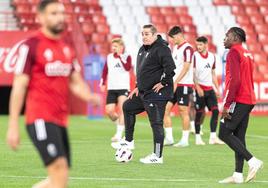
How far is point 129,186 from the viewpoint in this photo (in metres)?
10.8

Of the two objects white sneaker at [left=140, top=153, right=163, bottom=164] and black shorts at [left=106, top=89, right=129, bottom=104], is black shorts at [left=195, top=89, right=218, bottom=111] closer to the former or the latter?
black shorts at [left=106, top=89, right=129, bottom=104]

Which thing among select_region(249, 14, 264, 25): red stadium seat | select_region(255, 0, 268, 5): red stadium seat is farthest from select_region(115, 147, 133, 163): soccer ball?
select_region(255, 0, 268, 5): red stadium seat

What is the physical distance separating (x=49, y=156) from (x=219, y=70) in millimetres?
24053

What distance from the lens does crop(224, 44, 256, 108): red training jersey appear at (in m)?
11.1

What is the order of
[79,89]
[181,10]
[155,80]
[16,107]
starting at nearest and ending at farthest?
[16,107] < [79,89] < [155,80] < [181,10]

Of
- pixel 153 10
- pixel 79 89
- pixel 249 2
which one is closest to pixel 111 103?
pixel 79 89

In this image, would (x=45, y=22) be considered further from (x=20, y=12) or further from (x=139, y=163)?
(x=20, y=12)

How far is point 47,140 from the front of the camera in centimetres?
773

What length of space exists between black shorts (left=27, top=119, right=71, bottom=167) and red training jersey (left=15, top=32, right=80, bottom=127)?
0.21 feet

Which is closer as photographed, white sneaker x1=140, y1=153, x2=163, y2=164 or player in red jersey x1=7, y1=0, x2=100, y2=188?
player in red jersey x1=7, y1=0, x2=100, y2=188

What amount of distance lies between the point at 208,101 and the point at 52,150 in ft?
36.4

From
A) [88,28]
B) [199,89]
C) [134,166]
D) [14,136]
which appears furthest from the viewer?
[88,28]

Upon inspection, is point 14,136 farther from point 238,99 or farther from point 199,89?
point 199,89

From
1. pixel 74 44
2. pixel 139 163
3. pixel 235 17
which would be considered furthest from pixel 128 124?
pixel 235 17
